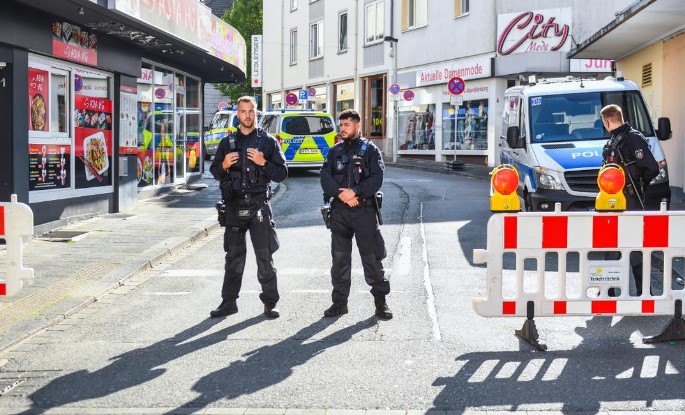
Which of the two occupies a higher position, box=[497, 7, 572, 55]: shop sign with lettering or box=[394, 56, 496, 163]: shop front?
box=[497, 7, 572, 55]: shop sign with lettering

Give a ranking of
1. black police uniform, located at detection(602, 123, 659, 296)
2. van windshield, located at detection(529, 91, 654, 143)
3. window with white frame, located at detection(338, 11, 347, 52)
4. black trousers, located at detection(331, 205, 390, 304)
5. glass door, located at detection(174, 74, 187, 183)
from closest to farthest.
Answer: black trousers, located at detection(331, 205, 390, 304) → black police uniform, located at detection(602, 123, 659, 296) → van windshield, located at detection(529, 91, 654, 143) → glass door, located at detection(174, 74, 187, 183) → window with white frame, located at detection(338, 11, 347, 52)

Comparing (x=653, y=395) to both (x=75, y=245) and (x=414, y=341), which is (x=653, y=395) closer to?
(x=414, y=341)

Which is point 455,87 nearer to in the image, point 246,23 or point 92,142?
point 92,142

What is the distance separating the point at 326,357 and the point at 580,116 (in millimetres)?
8643

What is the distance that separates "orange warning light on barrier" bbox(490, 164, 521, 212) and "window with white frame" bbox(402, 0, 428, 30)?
33368mm

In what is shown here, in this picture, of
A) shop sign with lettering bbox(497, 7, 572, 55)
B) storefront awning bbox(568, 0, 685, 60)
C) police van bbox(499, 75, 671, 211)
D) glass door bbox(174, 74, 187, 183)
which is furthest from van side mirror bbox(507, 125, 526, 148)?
shop sign with lettering bbox(497, 7, 572, 55)

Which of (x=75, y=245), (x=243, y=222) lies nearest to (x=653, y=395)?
(x=243, y=222)

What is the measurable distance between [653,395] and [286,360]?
93.1 inches

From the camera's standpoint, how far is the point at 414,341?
24.0ft

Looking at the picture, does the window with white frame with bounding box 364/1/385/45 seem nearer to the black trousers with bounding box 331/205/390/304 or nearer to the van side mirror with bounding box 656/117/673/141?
the van side mirror with bounding box 656/117/673/141

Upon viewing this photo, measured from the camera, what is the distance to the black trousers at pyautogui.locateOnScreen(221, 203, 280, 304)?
8383mm

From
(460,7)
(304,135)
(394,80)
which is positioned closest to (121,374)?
(304,135)

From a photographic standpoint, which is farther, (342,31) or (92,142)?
(342,31)

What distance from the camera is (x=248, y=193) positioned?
835 cm
